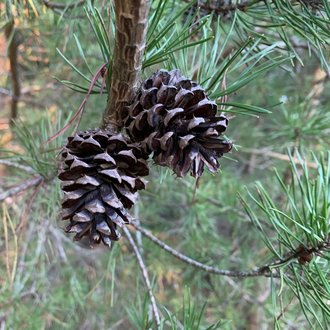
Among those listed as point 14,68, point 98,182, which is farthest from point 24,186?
point 14,68

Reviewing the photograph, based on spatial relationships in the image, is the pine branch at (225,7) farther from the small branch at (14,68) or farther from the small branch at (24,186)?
the small branch at (14,68)

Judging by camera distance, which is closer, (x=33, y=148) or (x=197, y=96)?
(x=197, y=96)

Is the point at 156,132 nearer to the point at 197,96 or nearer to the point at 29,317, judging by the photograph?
the point at 197,96

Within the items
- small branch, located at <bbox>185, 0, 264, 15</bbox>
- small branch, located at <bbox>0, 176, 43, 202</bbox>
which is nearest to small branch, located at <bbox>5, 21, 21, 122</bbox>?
small branch, located at <bbox>0, 176, 43, 202</bbox>

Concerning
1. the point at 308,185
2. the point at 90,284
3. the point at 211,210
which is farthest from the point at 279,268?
the point at 90,284

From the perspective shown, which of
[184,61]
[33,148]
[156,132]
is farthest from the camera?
[33,148]

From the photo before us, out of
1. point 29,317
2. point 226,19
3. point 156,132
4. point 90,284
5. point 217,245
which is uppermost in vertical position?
point 226,19

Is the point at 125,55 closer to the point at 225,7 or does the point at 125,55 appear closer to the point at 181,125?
the point at 181,125
